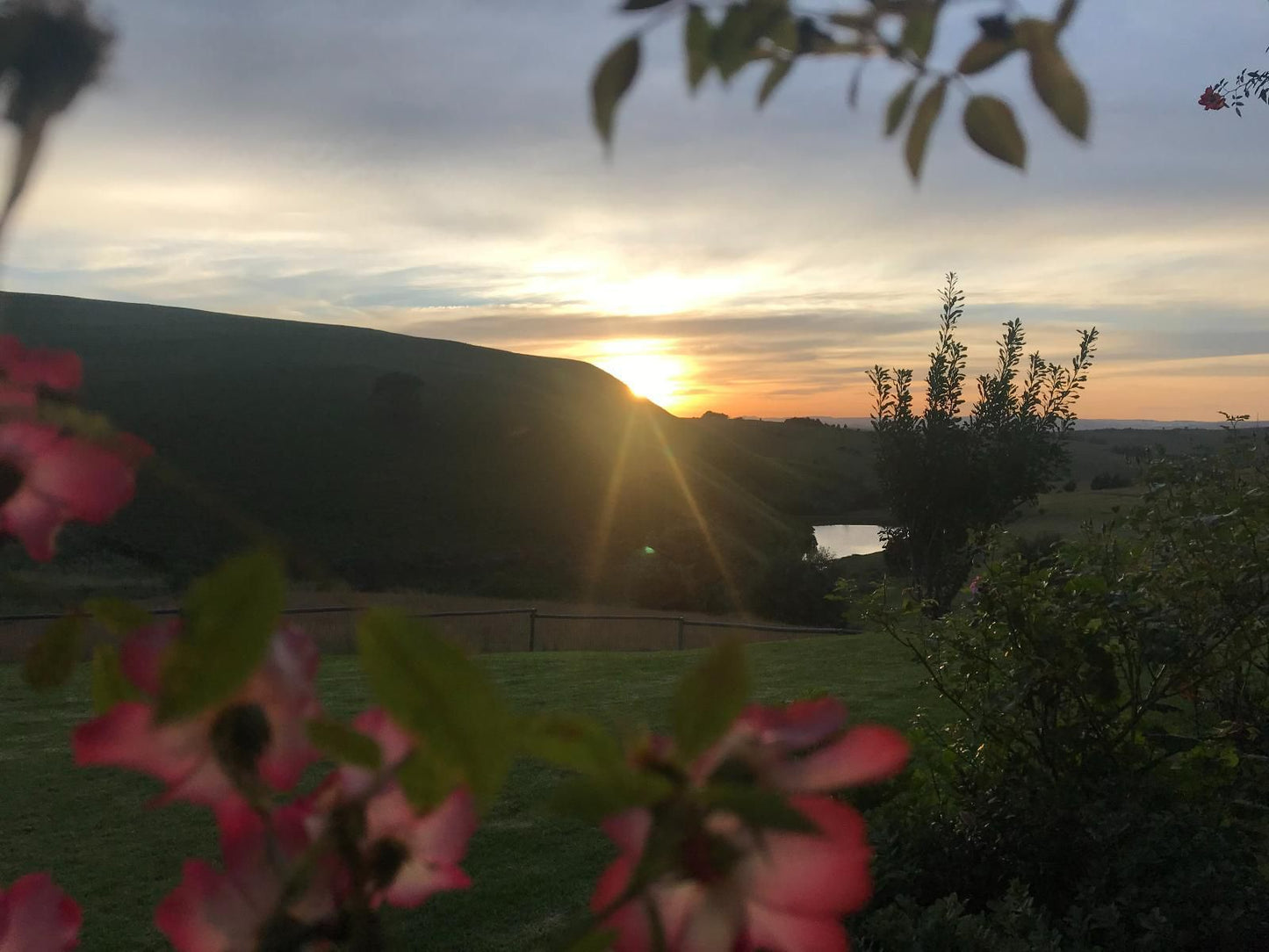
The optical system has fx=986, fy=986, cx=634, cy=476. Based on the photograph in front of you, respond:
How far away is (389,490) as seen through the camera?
37688mm

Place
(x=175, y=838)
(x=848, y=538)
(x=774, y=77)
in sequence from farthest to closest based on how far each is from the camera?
(x=848, y=538) → (x=175, y=838) → (x=774, y=77)

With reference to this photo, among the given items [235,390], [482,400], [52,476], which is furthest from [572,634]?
[482,400]

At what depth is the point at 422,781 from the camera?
0.33 m

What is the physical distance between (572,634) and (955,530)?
613 cm

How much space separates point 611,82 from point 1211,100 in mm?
3655

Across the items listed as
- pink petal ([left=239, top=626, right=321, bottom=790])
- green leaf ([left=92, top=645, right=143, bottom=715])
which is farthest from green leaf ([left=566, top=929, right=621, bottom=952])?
green leaf ([left=92, top=645, right=143, bottom=715])

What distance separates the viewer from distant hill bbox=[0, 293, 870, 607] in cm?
3188

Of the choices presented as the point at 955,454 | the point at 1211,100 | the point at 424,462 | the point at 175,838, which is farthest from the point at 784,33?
the point at 424,462

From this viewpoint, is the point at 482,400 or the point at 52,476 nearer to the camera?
the point at 52,476

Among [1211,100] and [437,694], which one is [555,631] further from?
[437,694]

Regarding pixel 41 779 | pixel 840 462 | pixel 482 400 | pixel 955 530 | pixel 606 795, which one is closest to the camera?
pixel 606 795

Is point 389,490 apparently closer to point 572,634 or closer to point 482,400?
point 482,400

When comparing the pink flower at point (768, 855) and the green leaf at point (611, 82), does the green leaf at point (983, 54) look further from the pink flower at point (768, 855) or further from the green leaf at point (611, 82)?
the pink flower at point (768, 855)

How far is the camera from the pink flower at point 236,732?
361mm
